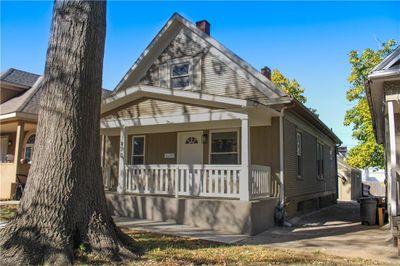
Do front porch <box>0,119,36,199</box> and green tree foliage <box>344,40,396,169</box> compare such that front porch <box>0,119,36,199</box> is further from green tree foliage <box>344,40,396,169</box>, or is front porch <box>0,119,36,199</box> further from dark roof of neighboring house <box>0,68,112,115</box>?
green tree foliage <box>344,40,396,169</box>

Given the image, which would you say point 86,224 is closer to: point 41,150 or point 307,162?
point 41,150

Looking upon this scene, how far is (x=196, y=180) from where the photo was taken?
966 cm

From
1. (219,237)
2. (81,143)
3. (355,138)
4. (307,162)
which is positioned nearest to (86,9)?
(81,143)

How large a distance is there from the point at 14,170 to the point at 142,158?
554cm

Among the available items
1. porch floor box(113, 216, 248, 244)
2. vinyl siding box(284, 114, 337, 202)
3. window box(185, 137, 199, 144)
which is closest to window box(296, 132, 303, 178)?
vinyl siding box(284, 114, 337, 202)

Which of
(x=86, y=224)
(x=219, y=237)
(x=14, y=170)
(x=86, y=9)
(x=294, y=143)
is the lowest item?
(x=219, y=237)

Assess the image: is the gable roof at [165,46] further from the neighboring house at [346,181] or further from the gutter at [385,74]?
the neighboring house at [346,181]

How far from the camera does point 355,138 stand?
26.5 meters

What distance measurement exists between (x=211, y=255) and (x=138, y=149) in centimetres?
834

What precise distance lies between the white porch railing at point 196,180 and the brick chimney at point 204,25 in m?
6.34

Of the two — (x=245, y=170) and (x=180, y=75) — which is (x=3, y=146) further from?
(x=245, y=170)

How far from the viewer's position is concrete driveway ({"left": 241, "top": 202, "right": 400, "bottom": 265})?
21.6 feet

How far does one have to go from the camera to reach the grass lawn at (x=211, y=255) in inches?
216

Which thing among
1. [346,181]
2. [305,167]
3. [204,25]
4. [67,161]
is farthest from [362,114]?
[67,161]
